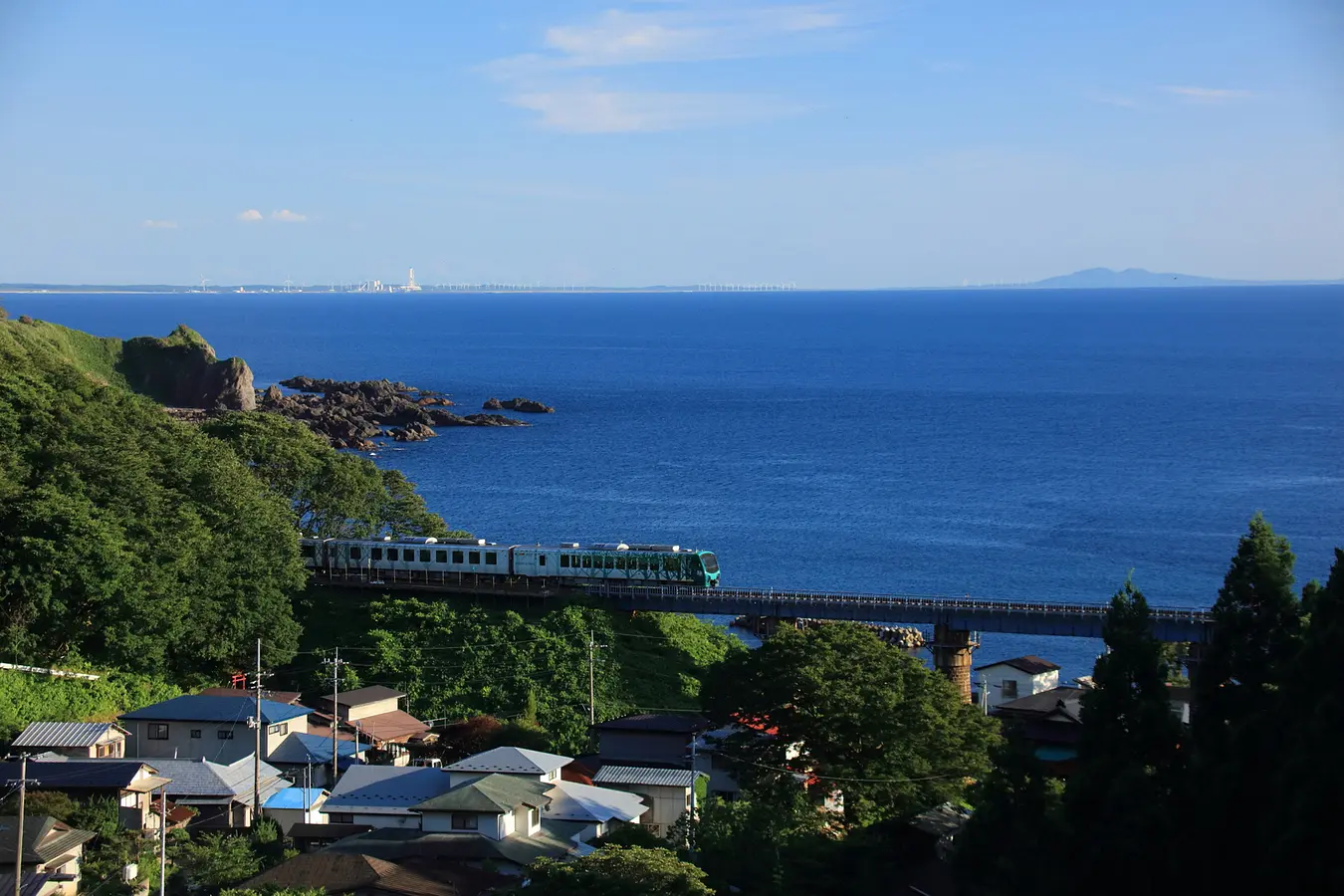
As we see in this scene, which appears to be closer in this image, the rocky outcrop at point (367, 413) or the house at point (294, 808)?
the house at point (294, 808)

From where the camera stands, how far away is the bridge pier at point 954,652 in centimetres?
3612

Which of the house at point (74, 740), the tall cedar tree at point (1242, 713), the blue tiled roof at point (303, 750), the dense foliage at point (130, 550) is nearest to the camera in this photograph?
the tall cedar tree at point (1242, 713)

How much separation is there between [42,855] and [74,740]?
209 inches

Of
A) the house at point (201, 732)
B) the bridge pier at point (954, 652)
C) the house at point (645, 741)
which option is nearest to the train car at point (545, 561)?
the bridge pier at point (954, 652)

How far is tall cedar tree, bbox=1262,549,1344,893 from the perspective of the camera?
12266 millimetres

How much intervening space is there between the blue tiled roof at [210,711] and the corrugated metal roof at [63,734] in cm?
152

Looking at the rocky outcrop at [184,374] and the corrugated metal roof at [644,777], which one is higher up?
the rocky outcrop at [184,374]

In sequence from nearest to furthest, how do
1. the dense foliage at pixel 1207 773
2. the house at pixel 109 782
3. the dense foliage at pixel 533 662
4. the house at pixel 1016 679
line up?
the dense foliage at pixel 1207 773 < the house at pixel 109 782 < the dense foliage at pixel 533 662 < the house at pixel 1016 679

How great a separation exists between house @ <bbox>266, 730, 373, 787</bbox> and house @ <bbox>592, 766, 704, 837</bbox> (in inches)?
213

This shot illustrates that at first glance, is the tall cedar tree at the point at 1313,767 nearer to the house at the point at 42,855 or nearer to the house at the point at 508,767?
the house at the point at 508,767

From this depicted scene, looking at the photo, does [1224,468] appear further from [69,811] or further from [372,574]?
[69,811]

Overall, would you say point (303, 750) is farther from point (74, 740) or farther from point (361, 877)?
point (361, 877)

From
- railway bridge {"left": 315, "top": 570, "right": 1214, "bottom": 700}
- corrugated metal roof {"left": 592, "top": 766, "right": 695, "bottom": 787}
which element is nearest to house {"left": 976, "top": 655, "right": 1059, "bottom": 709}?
railway bridge {"left": 315, "top": 570, "right": 1214, "bottom": 700}

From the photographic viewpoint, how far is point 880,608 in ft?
123
